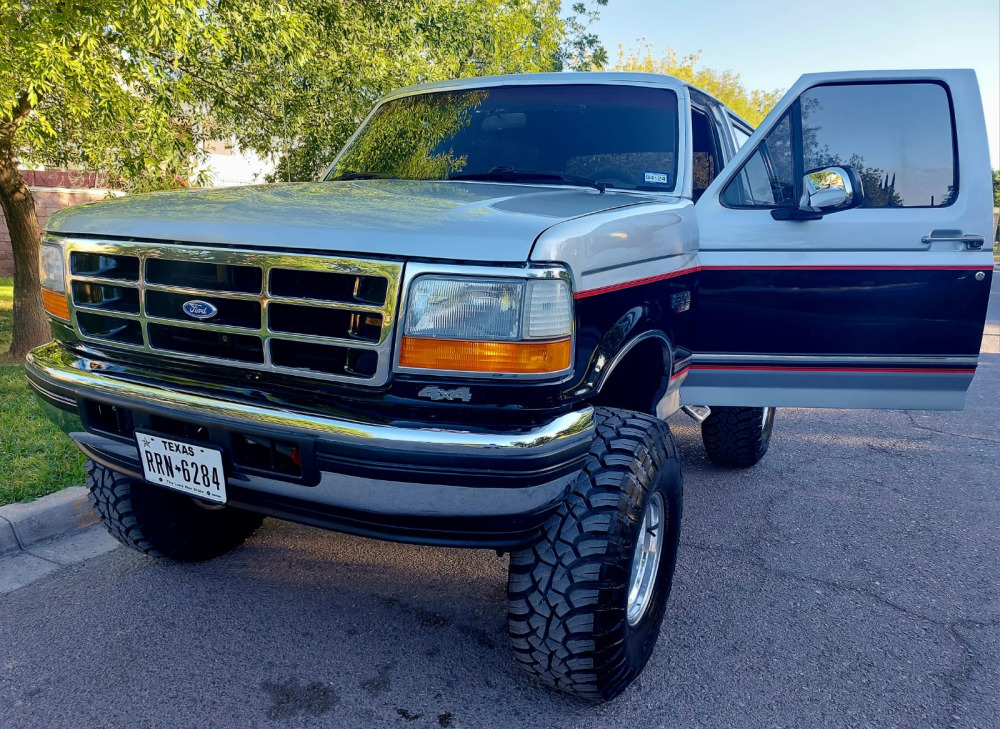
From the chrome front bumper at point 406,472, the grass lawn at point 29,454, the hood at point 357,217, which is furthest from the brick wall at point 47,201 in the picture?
the chrome front bumper at point 406,472

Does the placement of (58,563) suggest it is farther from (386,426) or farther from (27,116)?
(27,116)

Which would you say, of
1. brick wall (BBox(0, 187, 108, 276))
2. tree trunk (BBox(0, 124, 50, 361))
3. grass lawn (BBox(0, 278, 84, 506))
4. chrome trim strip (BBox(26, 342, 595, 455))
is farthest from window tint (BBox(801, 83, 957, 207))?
brick wall (BBox(0, 187, 108, 276))

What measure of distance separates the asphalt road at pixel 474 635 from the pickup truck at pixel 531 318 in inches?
9.5

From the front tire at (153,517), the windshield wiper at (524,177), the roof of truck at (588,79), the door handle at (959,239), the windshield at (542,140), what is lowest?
the front tire at (153,517)

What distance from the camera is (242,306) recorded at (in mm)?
2141

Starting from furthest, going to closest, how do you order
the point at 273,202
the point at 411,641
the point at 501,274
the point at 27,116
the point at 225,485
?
1. the point at 27,116
2. the point at 411,641
3. the point at 273,202
4. the point at 225,485
5. the point at 501,274

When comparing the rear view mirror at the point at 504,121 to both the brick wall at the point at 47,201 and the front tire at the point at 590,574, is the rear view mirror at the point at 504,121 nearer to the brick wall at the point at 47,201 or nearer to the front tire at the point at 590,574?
the front tire at the point at 590,574

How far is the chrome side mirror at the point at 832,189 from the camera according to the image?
9.43 feet

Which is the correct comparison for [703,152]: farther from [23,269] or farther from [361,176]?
[23,269]

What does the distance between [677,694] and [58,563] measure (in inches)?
103

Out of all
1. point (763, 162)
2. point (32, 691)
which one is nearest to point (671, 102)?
point (763, 162)

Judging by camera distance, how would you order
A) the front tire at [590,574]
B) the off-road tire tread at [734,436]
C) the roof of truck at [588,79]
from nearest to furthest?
the front tire at [590,574] < the roof of truck at [588,79] < the off-road tire tread at [734,436]

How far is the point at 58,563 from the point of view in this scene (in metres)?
3.20

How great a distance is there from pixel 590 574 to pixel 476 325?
0.79m
